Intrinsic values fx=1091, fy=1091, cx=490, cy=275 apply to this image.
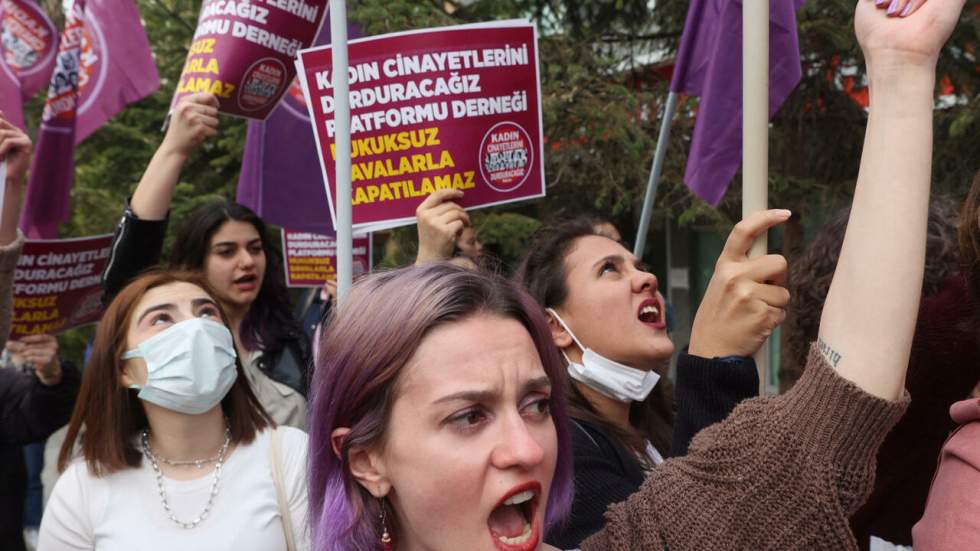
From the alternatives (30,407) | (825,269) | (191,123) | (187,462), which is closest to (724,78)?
(825,269)

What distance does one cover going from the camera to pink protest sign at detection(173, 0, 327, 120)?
410 centimetres

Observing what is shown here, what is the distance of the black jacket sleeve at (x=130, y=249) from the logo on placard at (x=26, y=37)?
1876 millimetres

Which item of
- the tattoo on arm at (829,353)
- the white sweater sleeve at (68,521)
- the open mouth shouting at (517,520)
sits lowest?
the white sweater sleeve at (68,521)

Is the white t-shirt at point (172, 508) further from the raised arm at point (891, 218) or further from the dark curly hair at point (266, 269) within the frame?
the raised arm at point (891, 218)

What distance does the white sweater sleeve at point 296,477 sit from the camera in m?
3.17

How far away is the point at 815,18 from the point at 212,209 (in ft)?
13.2

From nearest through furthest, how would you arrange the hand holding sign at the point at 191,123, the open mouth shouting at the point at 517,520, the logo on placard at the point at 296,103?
the open mouth shouting at the point at 517,520 < the hand holding sign at the point at 191,123 < the logo on placard at the point at 296,103

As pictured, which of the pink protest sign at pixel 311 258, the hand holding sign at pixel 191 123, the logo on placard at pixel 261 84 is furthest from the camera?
the pink protest sign at pixel 311 258

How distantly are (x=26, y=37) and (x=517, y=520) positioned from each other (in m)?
4.71

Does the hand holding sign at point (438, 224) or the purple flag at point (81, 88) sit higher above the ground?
the purple flag at point (81, 88)

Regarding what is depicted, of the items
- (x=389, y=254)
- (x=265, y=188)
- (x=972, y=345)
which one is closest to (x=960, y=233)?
(x=972, y=345)

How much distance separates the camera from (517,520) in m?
1.76

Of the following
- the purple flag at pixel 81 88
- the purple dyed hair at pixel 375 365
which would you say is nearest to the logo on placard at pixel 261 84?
the purple flag at pixel 81 88

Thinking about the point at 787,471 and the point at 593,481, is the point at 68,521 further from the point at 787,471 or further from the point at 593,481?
the point at 787,471
